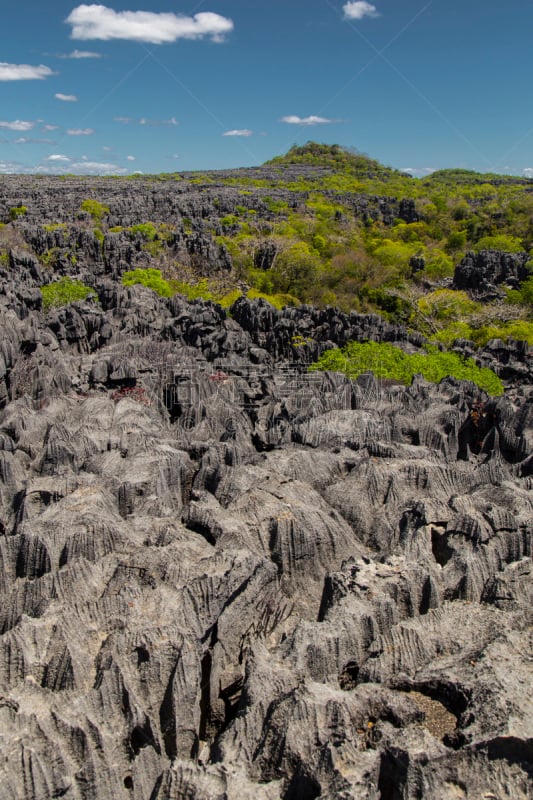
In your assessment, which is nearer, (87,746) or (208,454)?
(87,746)

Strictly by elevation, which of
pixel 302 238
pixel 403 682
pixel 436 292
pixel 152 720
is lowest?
pixel 152 720

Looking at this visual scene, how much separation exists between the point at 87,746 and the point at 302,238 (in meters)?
77.5

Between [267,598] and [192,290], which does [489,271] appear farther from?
[267,598]

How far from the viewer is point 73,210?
288 feet

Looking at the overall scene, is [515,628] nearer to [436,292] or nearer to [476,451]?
[476,451]

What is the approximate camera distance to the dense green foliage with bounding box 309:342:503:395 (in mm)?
31016

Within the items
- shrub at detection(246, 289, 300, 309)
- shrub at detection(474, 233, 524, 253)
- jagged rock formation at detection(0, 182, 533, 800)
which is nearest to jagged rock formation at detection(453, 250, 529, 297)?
shrub at detection(474, 233, 524, 253)

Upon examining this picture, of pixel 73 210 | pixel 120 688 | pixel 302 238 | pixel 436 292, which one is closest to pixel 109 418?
pixel 120 688

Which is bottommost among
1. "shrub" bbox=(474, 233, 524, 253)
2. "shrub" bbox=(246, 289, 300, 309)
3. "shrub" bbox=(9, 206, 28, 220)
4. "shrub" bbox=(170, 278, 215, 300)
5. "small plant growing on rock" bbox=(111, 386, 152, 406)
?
"small plant growing on rock" bbox=(111, 386, 152, 406)

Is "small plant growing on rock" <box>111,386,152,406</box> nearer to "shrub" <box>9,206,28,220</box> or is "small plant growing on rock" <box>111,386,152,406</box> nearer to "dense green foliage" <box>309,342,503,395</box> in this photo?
"dense green foliage" <box>309,342,503,395</box>

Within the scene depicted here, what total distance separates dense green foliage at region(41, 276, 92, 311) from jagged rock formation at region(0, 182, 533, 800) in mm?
23564

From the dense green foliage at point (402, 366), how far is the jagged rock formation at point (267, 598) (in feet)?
21.1

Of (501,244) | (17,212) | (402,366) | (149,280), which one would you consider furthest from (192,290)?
(501,244)

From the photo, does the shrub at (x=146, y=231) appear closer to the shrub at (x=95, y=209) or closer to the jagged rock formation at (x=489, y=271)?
the shrub at (x=95, y=209)
